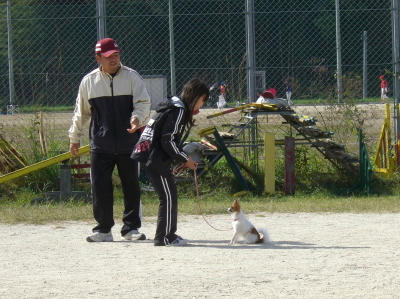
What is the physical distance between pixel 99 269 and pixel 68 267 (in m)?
0.31

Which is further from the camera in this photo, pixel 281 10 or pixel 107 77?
pixel 281 10

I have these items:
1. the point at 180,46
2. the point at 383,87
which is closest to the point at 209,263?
the point at 180,46

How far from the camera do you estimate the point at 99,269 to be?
22.2ft

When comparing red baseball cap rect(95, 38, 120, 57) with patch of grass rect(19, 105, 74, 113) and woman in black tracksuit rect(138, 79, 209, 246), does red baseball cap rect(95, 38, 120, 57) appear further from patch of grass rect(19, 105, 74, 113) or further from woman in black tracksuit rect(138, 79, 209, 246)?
patch of grass rect(19, 105, 74, 113)

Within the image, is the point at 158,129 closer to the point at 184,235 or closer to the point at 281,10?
the point at 184,235

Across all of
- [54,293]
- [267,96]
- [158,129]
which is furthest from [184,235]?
[267,96]

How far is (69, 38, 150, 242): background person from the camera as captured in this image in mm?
8133

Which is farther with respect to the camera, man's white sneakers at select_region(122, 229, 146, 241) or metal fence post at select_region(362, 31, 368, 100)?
metal fence post at select_region(362, 31, 368, 100)

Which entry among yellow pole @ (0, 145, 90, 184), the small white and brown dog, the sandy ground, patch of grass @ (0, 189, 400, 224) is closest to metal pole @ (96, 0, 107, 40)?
yellow pole @ (0, 145, 90, 184)

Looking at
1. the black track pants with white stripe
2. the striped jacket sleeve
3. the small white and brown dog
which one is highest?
the striped jacket sleeve

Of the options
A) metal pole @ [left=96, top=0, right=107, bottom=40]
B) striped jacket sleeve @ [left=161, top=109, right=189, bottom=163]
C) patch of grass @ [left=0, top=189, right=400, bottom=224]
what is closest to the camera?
striped jacket sleeve @ [left=161, top=109, right=189, bottom=163]

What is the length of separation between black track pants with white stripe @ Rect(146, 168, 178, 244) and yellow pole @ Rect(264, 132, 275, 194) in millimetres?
3963

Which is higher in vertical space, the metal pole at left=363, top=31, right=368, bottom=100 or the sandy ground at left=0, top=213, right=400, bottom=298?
the metal pole at left=363, top=31, right=368, bottom=100

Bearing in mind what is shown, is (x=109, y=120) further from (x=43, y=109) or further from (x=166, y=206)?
(x=43, y=109)
